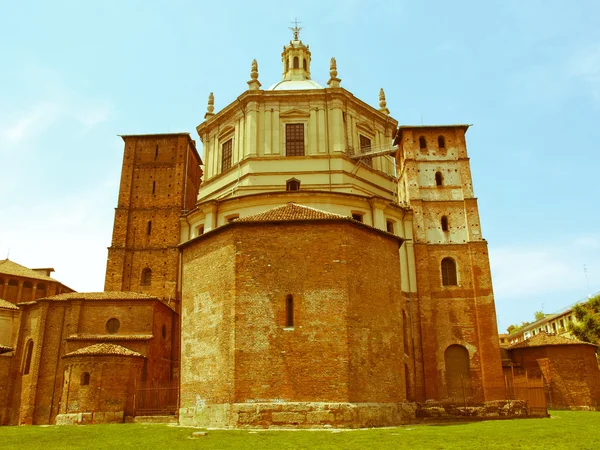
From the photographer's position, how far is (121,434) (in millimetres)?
14219

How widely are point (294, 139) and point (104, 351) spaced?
47.1ft

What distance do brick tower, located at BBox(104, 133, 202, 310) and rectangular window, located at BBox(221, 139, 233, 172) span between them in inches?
99.0

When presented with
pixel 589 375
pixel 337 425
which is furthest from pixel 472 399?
pixel 337 425

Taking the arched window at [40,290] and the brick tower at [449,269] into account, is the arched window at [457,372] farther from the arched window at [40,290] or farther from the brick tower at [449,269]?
the arched window at [40,290]

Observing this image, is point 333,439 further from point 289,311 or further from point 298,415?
point 289,311

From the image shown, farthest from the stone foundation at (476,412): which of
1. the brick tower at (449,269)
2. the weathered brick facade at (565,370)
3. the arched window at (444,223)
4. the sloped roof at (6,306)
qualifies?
the sloped roof at (6,306)

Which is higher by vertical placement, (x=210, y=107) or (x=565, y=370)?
(x=210, y=107)

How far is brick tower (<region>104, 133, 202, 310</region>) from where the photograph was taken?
2811 cm

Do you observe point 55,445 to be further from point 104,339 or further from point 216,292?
point 104,339

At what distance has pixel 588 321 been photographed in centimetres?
3528

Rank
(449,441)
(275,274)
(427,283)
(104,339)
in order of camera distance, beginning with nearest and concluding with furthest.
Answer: (449,441) → (275,274) → (104,339) → (427,283)

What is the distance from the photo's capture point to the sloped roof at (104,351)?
20859 mm

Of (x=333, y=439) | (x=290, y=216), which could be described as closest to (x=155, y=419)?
(x=290, y=216)

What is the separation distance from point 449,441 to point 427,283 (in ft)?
49.9
